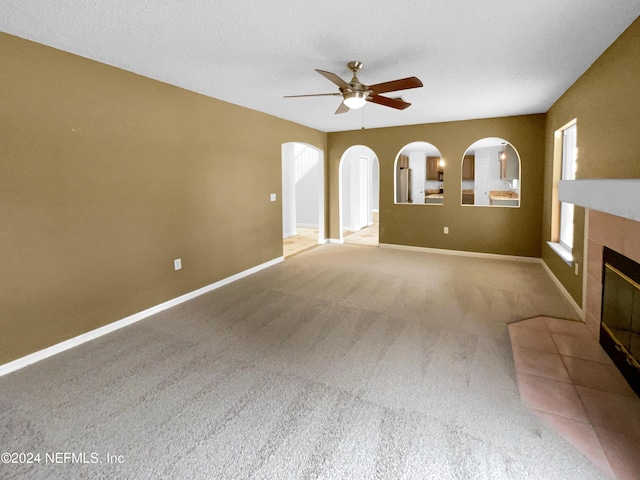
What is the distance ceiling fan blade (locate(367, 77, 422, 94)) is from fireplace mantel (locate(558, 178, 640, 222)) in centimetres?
135

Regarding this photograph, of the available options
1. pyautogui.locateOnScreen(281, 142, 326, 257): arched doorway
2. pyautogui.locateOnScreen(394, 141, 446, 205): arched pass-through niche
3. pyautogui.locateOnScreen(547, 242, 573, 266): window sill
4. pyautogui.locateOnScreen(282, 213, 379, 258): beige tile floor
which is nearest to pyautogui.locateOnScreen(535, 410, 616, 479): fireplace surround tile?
pyautogui.locateOnScreen(547, 242, 573, 266): window sill

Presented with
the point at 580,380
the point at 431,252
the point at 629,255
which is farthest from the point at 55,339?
the point at 431,252

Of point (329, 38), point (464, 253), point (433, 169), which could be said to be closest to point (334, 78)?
point (329, 38)

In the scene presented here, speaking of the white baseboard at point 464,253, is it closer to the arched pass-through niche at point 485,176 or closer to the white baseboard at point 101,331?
the white baseboard at point 101,331

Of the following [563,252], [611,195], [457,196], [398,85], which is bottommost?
[563,252]

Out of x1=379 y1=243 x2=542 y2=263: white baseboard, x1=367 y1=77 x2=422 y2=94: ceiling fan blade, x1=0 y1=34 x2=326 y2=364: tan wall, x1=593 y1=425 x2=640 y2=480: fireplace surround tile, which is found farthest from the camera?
x1=379 y1=243 x2=542 y2=263: white baseboard

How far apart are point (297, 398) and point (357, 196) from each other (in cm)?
710

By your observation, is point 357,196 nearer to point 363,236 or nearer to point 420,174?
point 363,236

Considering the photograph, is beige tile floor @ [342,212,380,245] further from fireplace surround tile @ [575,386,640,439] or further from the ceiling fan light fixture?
fireplace surround tile @ [575,386,640,439]

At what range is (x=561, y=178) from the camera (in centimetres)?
431

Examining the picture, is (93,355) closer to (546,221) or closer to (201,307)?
(201,307)

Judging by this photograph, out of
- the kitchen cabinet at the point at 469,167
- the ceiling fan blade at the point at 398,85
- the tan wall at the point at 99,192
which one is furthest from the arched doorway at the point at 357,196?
the ceiling fan blade at the point at 398,85

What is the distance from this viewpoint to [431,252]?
602 cm

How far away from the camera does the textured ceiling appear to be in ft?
6.64
